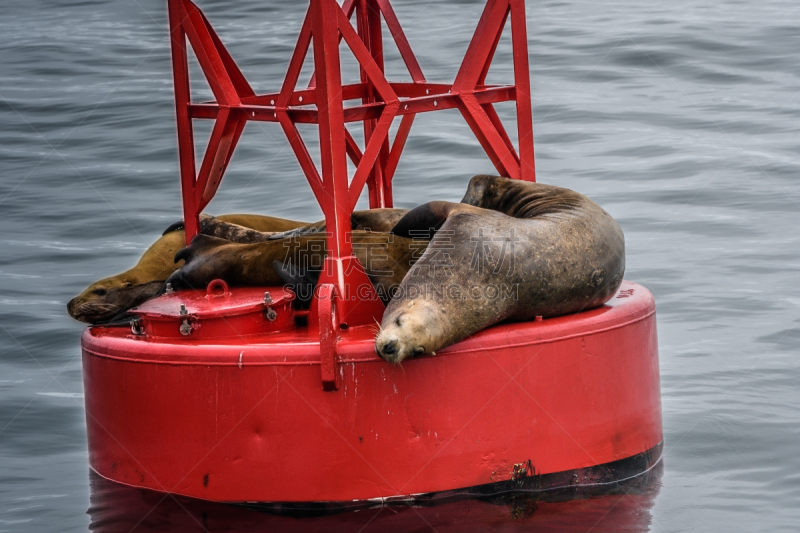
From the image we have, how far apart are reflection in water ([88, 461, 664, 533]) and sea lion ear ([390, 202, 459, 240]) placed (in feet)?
4.86

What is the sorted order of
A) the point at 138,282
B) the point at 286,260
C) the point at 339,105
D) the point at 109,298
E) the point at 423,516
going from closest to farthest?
1. the point at 423,516
2. the point at 339,105
3. the point at 286,260
4. the point at 109,298
5. the point at 138,282

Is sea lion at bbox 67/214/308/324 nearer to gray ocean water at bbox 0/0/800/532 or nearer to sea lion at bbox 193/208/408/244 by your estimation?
sea lion at bbox 193/208/408/244

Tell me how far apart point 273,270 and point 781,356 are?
13.0 ft

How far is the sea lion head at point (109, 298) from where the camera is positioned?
19.3 ft

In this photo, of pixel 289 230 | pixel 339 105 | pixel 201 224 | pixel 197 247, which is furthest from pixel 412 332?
pixel 201 224

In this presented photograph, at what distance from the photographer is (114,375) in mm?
5156

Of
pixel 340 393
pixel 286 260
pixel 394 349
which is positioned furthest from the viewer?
pixel 286 260

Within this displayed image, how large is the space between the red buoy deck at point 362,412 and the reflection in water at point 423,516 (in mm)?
86

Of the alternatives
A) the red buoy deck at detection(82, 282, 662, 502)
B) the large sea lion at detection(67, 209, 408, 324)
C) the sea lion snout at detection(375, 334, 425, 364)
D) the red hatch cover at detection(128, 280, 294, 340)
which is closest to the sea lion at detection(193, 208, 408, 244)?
the large sea lion at detection(67, 209, 408, 324)

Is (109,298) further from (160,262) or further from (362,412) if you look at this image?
(362,412)

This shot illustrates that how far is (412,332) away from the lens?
15.4 feet

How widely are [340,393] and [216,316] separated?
0.76 metres

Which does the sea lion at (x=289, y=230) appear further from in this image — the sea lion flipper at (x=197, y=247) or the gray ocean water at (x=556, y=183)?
the gray ocean water at (x=556, y=183)

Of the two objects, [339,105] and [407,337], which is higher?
[339,105]
